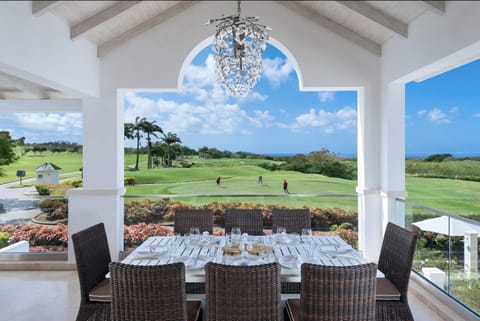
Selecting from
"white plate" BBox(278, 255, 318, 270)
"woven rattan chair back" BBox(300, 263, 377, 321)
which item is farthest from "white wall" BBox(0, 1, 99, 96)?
"woven rattan chair back" BBox(300, 263, 377, 321)

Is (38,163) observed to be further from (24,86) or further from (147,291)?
(147,291)

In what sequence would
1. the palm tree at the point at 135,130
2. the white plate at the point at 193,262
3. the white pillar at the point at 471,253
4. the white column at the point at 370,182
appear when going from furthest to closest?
the palm tree at the point at 135,130, the white column at the point at 370,182, the white pillar at the point at 471,253, the white plate at the point at 193,262

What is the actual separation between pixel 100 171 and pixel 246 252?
113 inches

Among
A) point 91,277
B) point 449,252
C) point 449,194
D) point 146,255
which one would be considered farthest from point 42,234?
point 449,194

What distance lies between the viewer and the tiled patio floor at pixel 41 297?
3488 mm

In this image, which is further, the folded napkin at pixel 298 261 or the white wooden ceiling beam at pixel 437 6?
the white wooden ceiling beam at pixel 437 6

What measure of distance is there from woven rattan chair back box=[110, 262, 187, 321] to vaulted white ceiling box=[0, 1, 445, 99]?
243cm

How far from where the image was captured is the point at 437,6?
3008mm

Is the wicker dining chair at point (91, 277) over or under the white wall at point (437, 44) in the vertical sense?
under

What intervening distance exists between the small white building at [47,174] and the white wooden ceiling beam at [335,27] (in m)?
4.11

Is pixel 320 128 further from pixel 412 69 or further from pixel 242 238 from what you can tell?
pixel 242 238

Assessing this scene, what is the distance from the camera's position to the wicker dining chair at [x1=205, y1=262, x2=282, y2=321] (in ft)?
6.51

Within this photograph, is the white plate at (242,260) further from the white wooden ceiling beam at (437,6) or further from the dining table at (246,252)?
the white wooden ceiling beam at (437,6)

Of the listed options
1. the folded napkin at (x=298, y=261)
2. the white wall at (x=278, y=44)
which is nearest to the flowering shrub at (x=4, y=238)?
the white wall at (x=278, y=44)
